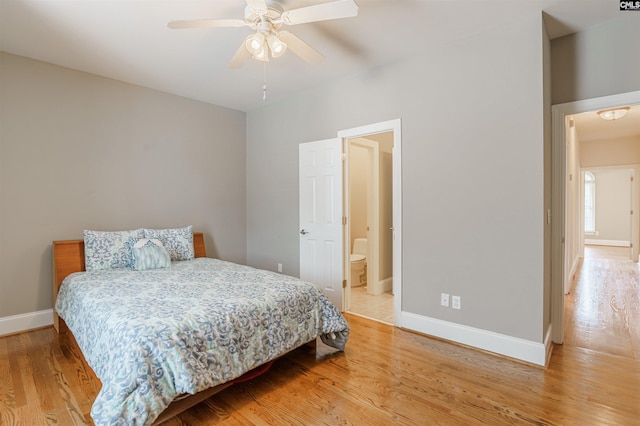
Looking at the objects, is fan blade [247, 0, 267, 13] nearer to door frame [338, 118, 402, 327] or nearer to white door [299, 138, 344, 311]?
door frame [338, 118, 402, 327]

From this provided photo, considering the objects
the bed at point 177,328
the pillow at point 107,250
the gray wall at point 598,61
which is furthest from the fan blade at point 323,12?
the pillow at point 107,250

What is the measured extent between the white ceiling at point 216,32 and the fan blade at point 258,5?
35cm

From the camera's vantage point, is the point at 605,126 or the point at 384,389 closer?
the point at 384,389

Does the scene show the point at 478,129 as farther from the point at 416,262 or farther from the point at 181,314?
the point at 181,314

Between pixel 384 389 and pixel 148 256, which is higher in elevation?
pixel 148 256

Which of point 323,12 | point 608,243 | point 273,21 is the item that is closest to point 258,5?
point 273,21

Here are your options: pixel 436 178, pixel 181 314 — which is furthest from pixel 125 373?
pixel 436 178

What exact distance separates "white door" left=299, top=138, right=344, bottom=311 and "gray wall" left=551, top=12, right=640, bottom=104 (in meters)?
2.12

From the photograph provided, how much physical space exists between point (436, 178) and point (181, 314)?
7.82 feet

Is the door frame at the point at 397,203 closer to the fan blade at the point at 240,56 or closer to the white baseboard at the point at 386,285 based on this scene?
the white baseboard at the point at 386,285

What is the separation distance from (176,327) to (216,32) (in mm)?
2276

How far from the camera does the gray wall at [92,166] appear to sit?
10.0ft

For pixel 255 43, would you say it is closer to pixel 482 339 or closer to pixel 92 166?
pixel 92 166

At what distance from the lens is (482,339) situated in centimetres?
273
